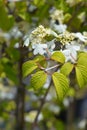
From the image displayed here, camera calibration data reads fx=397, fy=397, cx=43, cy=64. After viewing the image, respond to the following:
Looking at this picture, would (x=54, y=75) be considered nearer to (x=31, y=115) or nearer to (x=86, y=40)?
(x=86, y=40)

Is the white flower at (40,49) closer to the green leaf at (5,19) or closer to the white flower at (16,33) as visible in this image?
the green leaf at (5,19)

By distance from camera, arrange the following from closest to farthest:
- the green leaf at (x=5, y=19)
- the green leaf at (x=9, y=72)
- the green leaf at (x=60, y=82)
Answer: the green leaf at (x=60, y=82)
the green leaf at (x=5, y=19)
the green leaf at (x=9, y=72)

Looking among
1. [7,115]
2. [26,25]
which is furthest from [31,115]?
[26,25]

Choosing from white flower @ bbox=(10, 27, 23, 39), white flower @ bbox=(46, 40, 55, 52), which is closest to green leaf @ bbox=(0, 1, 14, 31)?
white flower @ bbox=(10, 27, 23, 39)

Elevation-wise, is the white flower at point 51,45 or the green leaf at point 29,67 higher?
the white flower at point 51,45

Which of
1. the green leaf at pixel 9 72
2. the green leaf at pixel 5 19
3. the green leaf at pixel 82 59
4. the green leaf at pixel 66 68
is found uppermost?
the green leaf at pixel 5 19

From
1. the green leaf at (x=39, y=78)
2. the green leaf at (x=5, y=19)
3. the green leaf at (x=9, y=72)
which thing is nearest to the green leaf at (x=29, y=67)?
the green leaf at (x=39, y=78)

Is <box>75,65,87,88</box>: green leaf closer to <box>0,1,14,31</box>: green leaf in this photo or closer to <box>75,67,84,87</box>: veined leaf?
<box>75,67,84,87</box>: veined leaf
